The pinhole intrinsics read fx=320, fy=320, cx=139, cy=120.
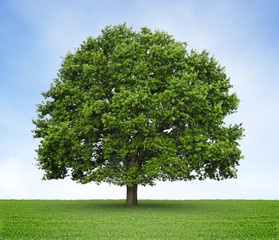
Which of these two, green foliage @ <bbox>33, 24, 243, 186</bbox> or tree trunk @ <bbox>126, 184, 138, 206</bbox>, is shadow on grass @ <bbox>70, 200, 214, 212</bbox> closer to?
tree trunk @ <bbox>126, 184, 138, 206</bbox>

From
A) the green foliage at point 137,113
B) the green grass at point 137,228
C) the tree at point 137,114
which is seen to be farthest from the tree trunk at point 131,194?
the green grass at point 137,228

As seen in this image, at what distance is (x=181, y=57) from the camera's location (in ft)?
103

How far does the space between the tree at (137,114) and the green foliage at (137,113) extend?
0.31 feet

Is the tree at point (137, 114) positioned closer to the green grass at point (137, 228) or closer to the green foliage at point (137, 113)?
the green foliage at point (137, 113)

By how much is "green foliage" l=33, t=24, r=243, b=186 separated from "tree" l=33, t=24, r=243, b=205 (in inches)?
3.7

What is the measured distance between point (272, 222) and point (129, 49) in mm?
19183

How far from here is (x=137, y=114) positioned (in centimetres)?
2875

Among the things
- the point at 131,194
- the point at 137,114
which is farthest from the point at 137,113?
the point at 131,194

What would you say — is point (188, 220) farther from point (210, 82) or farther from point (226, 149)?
point (210, 82)

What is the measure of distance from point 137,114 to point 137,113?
0.09 m

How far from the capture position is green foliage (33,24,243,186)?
2836 centimetres

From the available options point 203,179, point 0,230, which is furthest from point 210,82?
point 0,230

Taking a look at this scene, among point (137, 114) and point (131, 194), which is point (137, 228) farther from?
point (131, 194)

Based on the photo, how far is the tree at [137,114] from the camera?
28.4 metres
